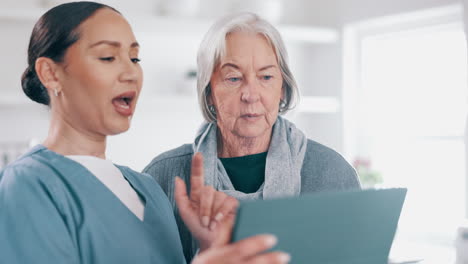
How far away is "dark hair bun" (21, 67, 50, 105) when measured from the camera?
1.15m

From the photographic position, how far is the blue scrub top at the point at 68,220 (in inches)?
37.8

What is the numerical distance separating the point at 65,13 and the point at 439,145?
2742mm

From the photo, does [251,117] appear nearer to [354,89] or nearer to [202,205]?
[202,205]

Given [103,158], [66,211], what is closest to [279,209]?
[66,211]

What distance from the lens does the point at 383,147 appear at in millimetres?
3688

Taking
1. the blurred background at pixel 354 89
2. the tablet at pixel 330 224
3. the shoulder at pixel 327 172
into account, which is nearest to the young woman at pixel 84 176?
the tablet at pixel 330 224

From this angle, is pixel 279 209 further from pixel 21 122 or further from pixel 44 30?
pixel 21 122

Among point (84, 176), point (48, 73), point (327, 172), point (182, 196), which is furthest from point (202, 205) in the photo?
point (327, 172)

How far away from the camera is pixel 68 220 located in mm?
1021

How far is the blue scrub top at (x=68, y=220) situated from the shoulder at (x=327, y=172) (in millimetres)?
475

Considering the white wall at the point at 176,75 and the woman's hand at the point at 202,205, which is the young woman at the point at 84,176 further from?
the white wall at the point at 176,75

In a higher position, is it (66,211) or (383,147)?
(66,211)

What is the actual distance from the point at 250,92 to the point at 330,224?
649mm

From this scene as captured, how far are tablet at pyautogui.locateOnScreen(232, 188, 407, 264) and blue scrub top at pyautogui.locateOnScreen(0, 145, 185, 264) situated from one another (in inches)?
14.4
